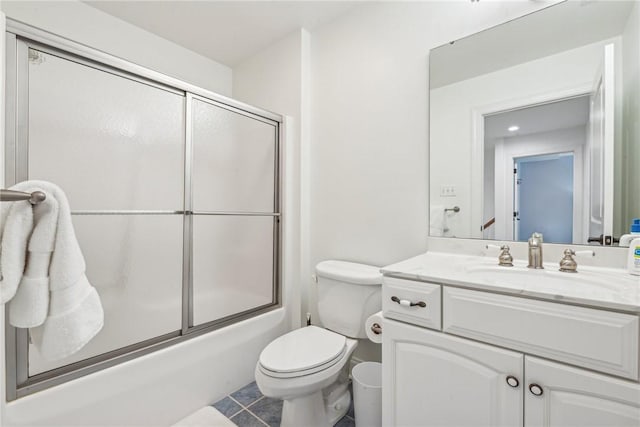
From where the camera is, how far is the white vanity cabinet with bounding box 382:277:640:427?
28.5 inches

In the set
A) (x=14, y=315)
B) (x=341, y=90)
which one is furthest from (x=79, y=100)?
(x=341, y=90)

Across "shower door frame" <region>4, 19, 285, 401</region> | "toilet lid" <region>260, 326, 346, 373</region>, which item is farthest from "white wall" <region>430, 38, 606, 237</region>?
"shower door frame" <region>4, 19, 285, 401</region>

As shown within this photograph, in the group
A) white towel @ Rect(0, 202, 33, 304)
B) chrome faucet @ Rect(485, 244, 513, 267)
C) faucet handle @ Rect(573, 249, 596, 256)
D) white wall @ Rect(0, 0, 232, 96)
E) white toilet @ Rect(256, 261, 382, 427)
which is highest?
white wall @ Rect(0, 0, 232, 96)

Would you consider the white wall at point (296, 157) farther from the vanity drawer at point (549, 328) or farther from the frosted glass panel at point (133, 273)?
the vanity drawer at point (549, 328)

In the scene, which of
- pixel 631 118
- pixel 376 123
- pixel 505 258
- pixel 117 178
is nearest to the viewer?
pixel 631 118

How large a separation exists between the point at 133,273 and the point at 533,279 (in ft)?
5.86

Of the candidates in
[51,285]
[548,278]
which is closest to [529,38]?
[548,278]

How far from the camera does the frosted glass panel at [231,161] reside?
166 centimetres

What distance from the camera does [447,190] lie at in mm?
1487

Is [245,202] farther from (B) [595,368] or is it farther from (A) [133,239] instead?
(B) [595,368]

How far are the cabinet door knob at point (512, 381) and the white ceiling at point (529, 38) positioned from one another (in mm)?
1287

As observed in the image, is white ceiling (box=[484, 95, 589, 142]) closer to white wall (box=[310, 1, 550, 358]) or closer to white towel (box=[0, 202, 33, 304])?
white wall (box=[310, 1, 550, 358])

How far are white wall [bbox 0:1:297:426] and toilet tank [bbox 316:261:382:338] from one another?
50 cm

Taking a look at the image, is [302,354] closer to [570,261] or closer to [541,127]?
[570,261]
